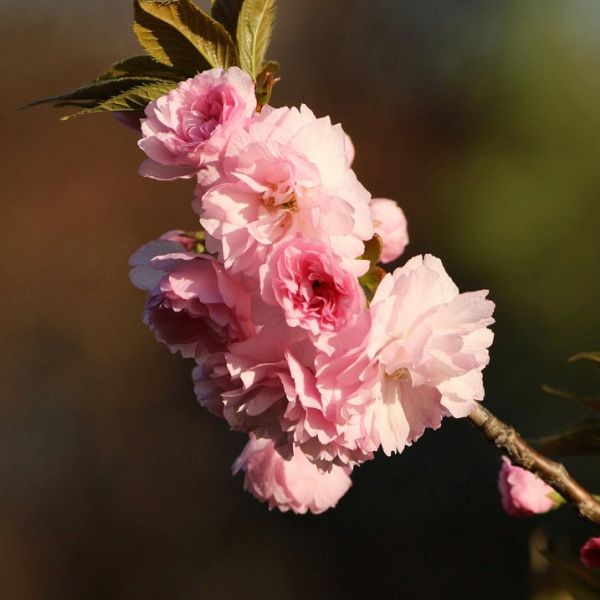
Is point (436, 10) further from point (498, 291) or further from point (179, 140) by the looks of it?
point (179, 140)

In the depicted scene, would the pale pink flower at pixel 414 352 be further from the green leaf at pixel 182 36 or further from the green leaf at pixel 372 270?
the green leaf at pixel 182 36

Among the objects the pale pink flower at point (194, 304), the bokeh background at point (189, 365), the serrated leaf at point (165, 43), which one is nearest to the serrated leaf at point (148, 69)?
the serrated leaf at point (165, 43)

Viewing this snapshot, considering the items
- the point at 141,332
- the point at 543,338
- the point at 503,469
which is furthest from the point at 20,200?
the point at 503,469

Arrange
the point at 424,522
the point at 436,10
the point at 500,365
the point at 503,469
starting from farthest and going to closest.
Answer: the point at 436,10, the point at 500,365, the point at 424,522, the point at 503,469

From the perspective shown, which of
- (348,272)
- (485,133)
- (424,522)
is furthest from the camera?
(485,133)

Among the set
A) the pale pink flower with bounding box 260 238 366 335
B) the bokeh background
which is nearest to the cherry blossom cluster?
the pale pink flower with bounding box 260 238 366 335

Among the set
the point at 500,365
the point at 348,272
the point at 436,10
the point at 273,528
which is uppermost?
the point at 348,272

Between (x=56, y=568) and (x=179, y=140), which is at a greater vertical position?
(x=179, y=140)
